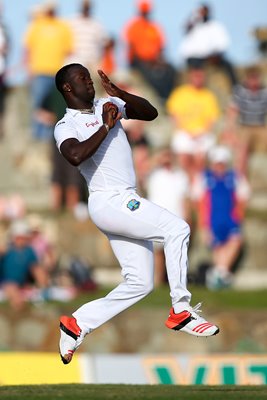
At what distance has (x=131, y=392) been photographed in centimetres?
1038

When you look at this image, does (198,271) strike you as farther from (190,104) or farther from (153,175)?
(190,104)

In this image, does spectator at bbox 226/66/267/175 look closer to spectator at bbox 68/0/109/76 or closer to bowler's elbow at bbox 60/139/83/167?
spectator at bbox 68/0/109/76

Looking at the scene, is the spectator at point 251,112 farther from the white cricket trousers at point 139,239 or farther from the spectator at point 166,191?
the white cricket trousers at point 139,239

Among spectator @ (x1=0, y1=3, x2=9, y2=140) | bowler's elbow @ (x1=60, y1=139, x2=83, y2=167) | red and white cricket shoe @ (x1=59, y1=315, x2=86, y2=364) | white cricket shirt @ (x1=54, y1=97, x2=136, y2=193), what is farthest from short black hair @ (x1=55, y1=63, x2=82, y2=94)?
spectator @ (x1=0, y1=3, x2=9, y2=140)

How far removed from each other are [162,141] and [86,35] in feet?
7.80

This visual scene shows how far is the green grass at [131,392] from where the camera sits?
32.4 feet

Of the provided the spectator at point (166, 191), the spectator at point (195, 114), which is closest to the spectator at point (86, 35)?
the spectator at point (195, 114)

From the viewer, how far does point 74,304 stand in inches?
689

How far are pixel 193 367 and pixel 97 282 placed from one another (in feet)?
16.2

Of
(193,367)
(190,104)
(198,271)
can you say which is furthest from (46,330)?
(190,104)

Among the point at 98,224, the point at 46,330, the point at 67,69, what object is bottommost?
the point at 46,330

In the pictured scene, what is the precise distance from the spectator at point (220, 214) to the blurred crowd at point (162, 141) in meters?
0.01

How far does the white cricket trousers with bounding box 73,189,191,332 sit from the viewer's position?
34.5ft

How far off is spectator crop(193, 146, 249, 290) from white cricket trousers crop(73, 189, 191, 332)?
803cm
